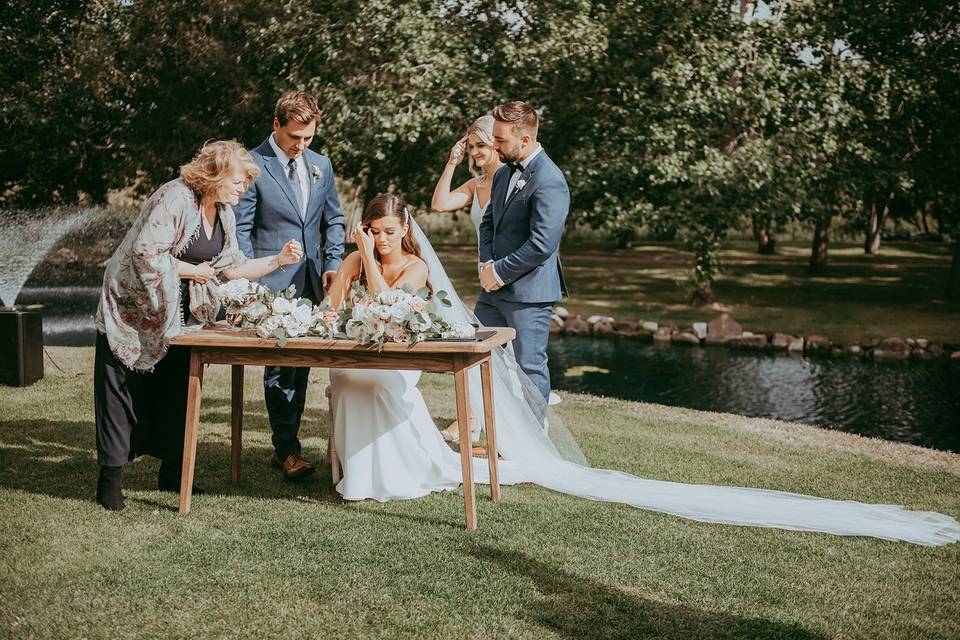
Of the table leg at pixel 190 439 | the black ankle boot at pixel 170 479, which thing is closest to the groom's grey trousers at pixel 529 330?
the table leg at pixel 190 439

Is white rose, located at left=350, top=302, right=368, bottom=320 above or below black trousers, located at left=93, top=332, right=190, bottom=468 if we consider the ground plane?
above

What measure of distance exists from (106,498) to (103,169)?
68.4 ft

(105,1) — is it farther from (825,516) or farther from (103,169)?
(825,516)

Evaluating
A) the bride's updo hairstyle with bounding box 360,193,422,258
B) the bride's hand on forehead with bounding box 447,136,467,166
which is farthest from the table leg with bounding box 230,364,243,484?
the bride's hand on forehead with bounding box 447,136,467,166

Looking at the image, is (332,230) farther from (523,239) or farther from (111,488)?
(111,488)

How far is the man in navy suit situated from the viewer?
5402 millimetres

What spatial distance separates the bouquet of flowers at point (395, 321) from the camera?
14.2 ft

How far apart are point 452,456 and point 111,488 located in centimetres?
193

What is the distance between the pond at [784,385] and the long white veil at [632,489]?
5.12 m

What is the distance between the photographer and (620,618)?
142 inches

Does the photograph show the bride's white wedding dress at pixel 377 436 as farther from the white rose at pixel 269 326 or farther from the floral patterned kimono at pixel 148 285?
the floral patterned kimono at pixel 148 285

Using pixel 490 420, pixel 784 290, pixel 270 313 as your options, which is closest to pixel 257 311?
pixel 270 313

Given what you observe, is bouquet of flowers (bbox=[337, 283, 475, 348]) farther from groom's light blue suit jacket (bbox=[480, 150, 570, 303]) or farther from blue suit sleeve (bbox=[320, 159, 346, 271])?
blue suit sleeve (bbox=[320, 159, 346, 271])

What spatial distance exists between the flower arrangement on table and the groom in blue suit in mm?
1060
